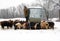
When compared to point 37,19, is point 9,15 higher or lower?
lower

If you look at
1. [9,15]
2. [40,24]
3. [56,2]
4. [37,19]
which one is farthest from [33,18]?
[9,15]

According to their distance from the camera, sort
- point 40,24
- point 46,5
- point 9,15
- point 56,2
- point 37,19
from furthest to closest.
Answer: point 9,15 < point 46,5 < point 56,2 < point 37,19 < point 40,24

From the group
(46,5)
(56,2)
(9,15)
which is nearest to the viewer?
(56,2)

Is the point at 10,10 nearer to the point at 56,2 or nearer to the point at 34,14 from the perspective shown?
the point at 56,2

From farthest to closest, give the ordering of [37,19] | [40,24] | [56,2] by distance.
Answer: [56,2], [37,19], [40,24]

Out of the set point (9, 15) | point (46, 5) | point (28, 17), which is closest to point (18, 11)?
point (9, 15)

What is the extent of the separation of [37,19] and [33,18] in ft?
1.51

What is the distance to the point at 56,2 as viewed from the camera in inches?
1679

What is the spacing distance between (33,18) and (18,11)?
127ft

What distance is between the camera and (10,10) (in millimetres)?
63250

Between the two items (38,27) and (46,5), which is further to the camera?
(46,5)

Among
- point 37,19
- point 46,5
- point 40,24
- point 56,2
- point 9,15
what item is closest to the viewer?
point 40,24

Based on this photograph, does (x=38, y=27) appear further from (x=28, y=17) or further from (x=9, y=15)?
(x=9, y=15)

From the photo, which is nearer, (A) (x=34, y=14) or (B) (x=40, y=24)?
(B) (x=40, y=24)
